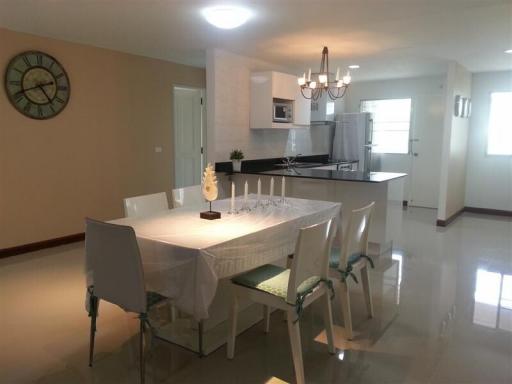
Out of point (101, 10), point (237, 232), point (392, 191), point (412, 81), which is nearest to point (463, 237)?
point (392, 191)

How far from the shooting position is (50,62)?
454 centimetres

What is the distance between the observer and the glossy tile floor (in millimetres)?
2305

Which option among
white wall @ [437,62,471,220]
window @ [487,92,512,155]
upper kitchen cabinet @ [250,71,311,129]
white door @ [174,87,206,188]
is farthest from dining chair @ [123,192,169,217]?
window @ [487,92,512,155]

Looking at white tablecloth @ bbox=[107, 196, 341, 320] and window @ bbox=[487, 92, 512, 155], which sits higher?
window @ bbox=[487, 92, 512, 155]

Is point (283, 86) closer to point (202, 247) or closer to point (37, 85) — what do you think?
point (37, 85)

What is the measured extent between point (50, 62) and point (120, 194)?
1806 mm

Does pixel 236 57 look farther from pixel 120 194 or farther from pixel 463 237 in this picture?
pixel 463 237

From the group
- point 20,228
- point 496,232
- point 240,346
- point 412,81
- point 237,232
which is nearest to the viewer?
point 237,232

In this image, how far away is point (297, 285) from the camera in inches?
86.2

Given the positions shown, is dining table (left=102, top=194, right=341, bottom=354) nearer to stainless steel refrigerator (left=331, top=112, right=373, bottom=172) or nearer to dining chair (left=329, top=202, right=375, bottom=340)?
dining chair (left=329, top=202, right=375, bottom=340)

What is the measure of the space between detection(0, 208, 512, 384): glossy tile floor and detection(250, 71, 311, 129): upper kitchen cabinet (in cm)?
241

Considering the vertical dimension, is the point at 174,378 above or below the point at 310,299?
below

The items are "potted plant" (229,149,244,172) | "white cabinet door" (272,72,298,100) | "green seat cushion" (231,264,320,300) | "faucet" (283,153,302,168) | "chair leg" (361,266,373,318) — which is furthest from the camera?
"faucet" (283,153,302,168)

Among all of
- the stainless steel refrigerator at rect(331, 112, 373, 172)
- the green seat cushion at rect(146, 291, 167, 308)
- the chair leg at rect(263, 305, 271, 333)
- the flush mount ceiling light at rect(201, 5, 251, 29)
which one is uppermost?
the flush mount ceiling light at rect(201, 5, 251, 29)
